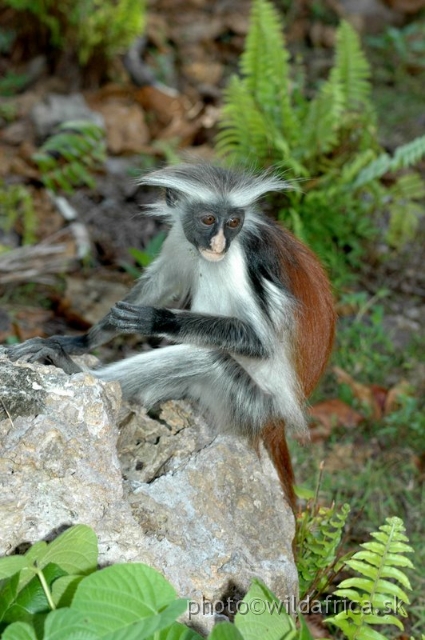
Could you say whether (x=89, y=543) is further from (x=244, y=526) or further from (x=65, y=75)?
(x=65, y=75)

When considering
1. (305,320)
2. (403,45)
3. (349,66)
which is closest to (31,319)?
(305,320)

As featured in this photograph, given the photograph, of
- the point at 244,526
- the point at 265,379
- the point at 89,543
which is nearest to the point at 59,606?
the point at 89,543

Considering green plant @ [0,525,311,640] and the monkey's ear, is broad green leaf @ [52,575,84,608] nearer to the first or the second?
green plant @ [0,525,311,640]

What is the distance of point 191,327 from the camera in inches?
155

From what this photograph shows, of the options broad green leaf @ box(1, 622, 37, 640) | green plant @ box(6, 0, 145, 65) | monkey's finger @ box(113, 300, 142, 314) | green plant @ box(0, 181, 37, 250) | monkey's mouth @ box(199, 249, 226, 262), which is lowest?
broad green leaf @ box(1, 622, 37, 640)

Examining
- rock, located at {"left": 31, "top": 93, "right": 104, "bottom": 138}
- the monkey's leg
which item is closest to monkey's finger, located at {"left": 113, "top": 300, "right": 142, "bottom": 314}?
the monkey's leg

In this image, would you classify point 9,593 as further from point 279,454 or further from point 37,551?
point 279,454

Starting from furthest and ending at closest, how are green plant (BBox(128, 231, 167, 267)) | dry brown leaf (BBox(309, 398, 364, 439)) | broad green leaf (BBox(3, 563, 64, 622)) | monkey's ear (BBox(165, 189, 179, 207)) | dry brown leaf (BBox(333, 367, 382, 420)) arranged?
1. green plant (BBox(128, 231, 167, 267))
2. dry brown leaf (BBox(333, 367, 382, 420))
3. dry brown leaf (BBox(309, 398, 364, 439))
4. monkey's ear (BBox(165, 189, 179, 207))
5. broad green leaf (BBox(3, 563, 64, 622))

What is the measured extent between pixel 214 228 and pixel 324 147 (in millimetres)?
3037

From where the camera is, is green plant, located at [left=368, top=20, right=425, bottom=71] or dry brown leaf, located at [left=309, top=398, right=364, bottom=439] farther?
green plant, located at [left=368, top=20, right=425, bottom=71]

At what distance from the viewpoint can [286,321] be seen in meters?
4.02

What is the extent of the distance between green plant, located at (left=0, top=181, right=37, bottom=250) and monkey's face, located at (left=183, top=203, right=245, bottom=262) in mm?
3128

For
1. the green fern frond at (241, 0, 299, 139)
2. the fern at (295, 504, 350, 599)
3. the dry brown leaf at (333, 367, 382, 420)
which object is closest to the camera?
the fern at (295, 504, 350, 599)

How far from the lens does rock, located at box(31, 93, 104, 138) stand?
8.07 meters
